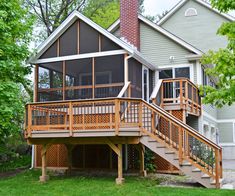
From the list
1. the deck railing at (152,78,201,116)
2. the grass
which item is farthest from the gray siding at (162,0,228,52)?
the grass

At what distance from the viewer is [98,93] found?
43.9 feet

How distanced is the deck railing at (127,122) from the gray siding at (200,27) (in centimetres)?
1088

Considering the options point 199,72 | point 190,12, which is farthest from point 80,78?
point 190,12

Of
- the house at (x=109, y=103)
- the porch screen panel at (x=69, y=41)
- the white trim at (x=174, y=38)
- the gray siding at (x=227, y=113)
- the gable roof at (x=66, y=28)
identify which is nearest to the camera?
the house at (x=109, y=103)

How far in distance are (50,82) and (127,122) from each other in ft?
14.5

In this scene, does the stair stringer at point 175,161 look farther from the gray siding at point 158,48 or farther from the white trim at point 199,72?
the gray siding at point 158,48

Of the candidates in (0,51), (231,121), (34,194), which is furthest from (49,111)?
(231,121)

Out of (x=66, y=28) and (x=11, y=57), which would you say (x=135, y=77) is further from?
(x=11, y=57)

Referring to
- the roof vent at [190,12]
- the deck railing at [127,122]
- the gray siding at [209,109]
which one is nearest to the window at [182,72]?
the gray siding at [209,109]

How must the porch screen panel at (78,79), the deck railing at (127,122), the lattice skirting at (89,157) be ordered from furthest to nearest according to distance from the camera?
the lattice skirting at (89,157)
the porch screen panel at (78,79)
the deck railing at (127,122)

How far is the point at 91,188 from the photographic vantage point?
10148mm

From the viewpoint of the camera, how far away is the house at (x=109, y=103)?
10.9 metres

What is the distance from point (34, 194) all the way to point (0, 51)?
17.0ft

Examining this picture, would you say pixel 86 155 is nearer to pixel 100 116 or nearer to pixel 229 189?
pixel 100 116
